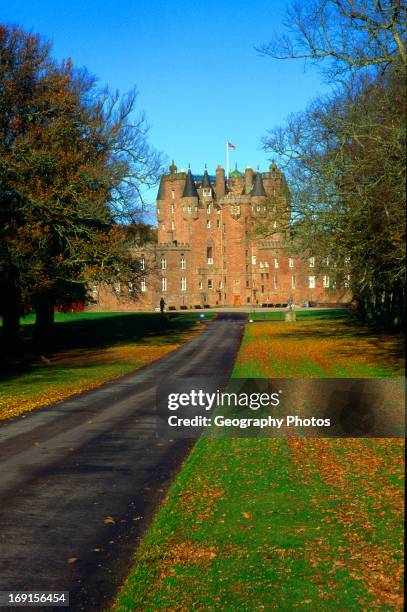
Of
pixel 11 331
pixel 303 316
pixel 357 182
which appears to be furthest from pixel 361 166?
pixel 303 316

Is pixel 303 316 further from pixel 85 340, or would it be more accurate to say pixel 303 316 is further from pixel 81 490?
pixel 81 490

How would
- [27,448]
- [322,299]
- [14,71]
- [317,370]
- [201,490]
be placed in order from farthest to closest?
[322,299], [14,71], [317,370], [27,448], [201,490]

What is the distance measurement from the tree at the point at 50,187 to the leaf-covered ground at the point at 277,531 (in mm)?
20813

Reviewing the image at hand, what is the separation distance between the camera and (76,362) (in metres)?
36.5

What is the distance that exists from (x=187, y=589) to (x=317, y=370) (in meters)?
20.9

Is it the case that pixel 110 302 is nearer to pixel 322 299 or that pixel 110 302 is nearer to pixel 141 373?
pixel 322 299

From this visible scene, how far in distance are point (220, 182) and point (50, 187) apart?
9078 cm

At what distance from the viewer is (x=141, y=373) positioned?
29.7 meters

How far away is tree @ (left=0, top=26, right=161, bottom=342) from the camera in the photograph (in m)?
34.2

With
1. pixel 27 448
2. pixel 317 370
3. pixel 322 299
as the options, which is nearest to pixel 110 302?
pixel 322 299

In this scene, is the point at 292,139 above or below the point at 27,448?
above

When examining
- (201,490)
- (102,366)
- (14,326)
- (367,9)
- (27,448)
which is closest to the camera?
(201,490)

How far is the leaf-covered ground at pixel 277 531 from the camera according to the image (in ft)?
24.9

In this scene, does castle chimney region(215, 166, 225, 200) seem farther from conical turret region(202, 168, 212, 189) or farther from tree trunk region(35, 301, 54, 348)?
tree trunk region(35, 301, 54, 348)
